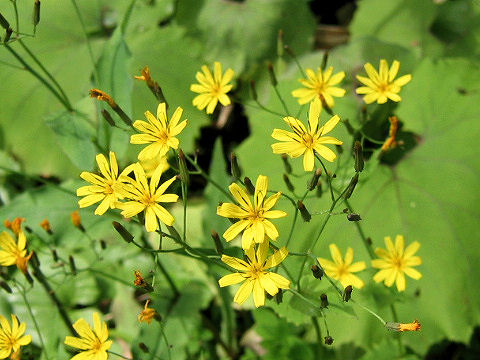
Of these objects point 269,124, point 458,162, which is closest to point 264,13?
point 269,124

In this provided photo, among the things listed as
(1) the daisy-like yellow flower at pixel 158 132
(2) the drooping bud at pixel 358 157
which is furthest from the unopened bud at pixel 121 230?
(2) the drooping bud at pixel 358 157

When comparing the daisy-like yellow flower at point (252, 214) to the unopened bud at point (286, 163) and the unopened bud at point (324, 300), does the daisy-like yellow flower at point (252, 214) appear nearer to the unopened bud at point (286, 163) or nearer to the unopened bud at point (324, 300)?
the unopened bud at point (324, 300)

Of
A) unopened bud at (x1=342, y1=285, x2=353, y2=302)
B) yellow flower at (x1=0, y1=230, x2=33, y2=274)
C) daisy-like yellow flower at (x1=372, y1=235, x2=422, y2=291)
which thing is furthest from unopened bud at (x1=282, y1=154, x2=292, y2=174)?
yellow flower at (x1=0, y1=230, x2=33, y2=274)

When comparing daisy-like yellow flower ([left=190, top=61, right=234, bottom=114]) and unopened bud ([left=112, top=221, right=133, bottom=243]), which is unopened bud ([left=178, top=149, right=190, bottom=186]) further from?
daisy-like yellow flower ([left=190, top=61, right=234, bottom=114])

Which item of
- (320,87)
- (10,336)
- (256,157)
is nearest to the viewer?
(10,336)

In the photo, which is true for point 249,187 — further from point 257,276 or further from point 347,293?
point 347,293

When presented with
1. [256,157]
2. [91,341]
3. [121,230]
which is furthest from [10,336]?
[256,157]

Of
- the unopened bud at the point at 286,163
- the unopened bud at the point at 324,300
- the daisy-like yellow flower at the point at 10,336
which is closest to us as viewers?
the unopened bud at the point at 324,300
